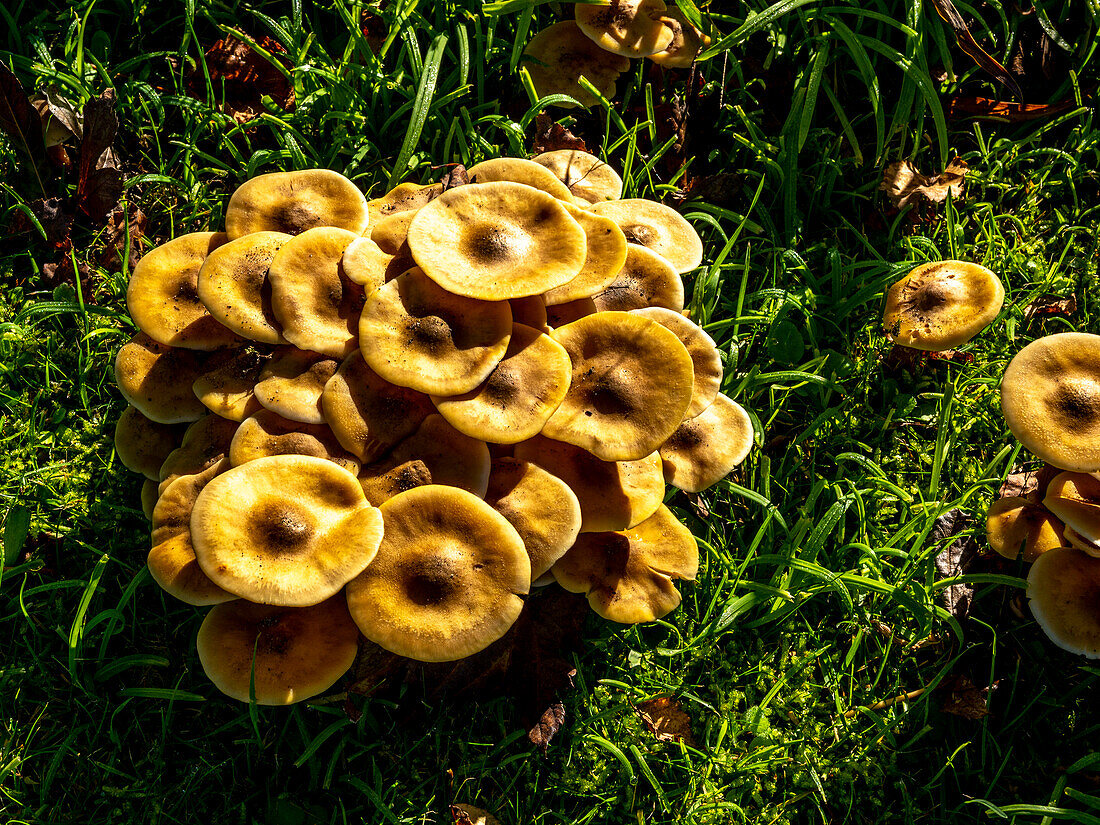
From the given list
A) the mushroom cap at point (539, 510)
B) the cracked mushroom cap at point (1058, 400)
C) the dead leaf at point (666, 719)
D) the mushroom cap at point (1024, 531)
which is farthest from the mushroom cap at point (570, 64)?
the dead leaf at point (666, 719)

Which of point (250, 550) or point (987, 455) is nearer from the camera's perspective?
point (250, 550)

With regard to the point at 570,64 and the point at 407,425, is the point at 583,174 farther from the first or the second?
the point at 407,425

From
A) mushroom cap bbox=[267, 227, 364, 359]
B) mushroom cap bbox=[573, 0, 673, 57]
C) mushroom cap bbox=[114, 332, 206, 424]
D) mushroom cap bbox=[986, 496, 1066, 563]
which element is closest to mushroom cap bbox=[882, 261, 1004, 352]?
mushroom cap bbox=[986, 496, 1066, 563]

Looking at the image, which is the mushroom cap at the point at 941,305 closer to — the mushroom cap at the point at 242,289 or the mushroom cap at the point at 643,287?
the mushroom cap at the point at 643,287

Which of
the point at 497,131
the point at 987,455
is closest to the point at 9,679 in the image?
the point at 497,131

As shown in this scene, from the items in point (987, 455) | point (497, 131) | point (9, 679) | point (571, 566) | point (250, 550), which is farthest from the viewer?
point (497, 131)

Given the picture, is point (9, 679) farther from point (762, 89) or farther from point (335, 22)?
point (762, 89)

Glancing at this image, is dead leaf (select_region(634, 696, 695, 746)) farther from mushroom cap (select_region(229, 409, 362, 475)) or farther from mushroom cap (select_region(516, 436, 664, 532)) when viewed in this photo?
mushroom cap (select_region(229, 409, 362, 475))

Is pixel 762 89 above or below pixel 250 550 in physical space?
above
